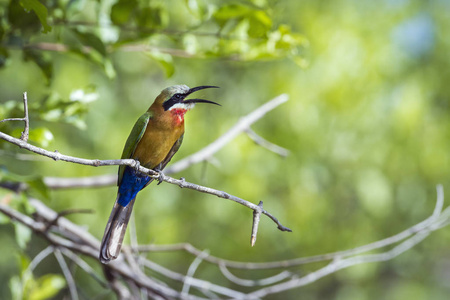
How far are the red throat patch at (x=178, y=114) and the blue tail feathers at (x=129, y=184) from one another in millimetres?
287

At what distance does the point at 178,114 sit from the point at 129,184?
381mm

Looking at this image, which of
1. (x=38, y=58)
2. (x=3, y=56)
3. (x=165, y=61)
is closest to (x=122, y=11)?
(x=165, y=61)

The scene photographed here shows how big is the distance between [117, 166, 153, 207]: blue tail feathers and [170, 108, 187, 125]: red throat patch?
29 centimetres

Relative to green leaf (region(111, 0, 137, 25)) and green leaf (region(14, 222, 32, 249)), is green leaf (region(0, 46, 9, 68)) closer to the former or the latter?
green leaf (region(111, 0, 137, 25))

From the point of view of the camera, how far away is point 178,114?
2.69 meters

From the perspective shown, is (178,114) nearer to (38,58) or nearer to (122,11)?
(122,11)

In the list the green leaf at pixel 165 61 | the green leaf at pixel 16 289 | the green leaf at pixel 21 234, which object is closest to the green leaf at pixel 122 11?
the green leaf at pixel 165 61

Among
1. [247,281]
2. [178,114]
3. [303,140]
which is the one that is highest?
[303,140]

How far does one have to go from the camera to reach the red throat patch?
2669 mm

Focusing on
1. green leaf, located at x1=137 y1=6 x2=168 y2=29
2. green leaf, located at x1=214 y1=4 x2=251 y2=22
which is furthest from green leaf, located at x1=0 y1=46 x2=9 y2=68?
green leaf, located at x1=214 y1=4 x2=251 y2=22

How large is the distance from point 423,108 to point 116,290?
392 cm

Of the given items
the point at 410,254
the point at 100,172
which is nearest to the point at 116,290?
the point at 100,172

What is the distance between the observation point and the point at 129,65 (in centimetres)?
666

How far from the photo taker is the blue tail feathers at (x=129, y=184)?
2.65 metres
